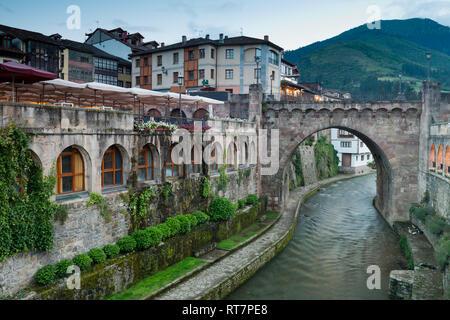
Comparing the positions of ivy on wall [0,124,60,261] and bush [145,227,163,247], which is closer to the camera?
ivy on wall [0,124,60,261]

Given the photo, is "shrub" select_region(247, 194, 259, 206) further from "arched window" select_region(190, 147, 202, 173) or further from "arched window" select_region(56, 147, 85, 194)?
"arched window" select_region(56, 147, 85, 194)

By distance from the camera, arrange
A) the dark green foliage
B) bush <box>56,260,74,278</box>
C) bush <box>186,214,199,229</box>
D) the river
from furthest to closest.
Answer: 1. the dark green foliage
2. bush <box>186,214,199,229</box>
3. the river
4. bush <box>56,260,74,278</box>

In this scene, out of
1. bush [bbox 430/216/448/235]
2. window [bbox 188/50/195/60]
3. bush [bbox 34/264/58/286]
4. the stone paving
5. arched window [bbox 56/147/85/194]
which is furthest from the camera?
window [bbox 188/50/195/60]

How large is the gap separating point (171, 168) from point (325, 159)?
4412 cm

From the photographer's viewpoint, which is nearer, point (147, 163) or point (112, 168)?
point (112, 168)

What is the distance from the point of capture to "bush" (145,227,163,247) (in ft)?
54.7

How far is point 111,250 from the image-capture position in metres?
15.1

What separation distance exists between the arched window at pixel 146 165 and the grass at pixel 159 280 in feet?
15.5

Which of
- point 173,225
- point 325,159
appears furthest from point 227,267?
point 325,159

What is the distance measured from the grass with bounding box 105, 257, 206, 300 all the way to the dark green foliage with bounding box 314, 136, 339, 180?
42.1 metres

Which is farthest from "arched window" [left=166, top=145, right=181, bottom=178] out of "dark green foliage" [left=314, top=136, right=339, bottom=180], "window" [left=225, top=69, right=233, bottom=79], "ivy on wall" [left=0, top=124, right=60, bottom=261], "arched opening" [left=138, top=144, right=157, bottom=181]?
"dark green foliage" [left=314, top=136, right=339, bottom=180]

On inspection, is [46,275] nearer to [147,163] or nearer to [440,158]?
[147,163]
